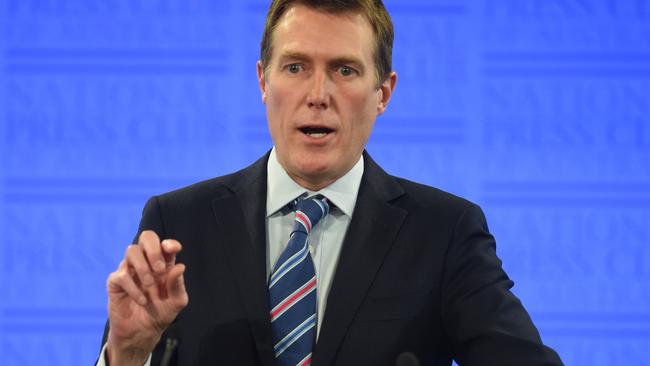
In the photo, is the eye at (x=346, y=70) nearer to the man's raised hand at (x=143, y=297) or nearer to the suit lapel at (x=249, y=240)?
the suit lapel at (x=249, y=240)

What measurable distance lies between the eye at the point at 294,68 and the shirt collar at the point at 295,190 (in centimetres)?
20

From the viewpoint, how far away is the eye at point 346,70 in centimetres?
177

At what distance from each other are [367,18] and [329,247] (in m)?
0.47

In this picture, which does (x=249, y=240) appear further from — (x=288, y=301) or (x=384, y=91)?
(x=384, y=91)

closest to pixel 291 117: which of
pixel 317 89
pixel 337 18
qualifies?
pixel 317 89

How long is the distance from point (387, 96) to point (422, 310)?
20.2 inches

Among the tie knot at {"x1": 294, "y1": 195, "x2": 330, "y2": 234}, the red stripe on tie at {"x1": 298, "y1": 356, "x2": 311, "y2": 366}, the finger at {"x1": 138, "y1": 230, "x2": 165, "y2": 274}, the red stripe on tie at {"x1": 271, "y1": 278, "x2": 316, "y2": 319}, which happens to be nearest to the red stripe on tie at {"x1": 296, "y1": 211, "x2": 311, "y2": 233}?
the tie knot at {"x1": 294, "y1": 195, "x2": 330, "y2": 234}

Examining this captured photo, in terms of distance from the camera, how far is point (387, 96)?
1.96 m

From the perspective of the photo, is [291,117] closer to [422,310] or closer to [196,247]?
[196,247]

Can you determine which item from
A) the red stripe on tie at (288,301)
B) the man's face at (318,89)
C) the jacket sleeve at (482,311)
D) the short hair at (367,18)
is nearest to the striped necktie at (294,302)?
the red stripe on tie at (288,301)

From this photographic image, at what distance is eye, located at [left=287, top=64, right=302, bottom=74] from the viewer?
5.80ft

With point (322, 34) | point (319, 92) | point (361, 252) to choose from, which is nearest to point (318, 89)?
point (319, 92)

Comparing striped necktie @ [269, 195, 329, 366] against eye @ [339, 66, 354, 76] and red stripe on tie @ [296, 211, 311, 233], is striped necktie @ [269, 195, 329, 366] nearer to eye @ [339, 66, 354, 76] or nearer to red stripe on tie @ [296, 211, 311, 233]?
red stripe on tie @ [296, 211, 311, 233]

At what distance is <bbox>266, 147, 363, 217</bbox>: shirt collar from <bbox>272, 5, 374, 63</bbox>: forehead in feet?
0.79
